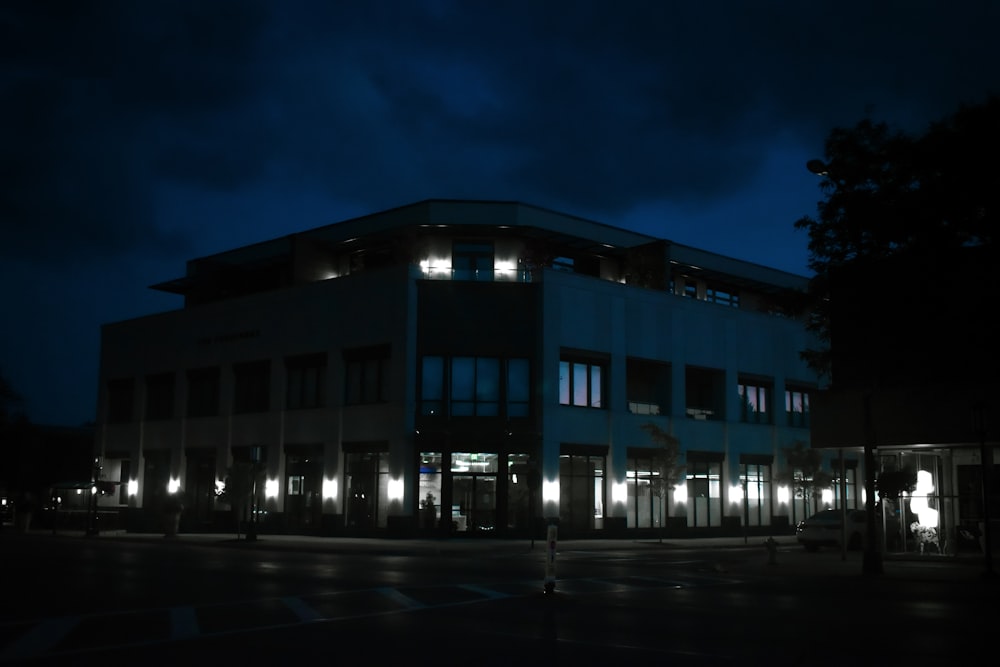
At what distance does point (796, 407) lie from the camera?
6338 centimetres

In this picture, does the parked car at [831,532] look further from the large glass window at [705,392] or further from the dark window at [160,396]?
the dark window at [160,396]

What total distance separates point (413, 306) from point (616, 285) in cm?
1083

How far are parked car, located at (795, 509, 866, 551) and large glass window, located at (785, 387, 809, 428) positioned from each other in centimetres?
2333

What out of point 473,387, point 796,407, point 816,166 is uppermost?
point 816,166

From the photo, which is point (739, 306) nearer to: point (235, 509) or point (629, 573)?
point (235, 509)

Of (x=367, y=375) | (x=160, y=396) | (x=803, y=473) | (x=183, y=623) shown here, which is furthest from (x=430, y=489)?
(x=183, y=623)

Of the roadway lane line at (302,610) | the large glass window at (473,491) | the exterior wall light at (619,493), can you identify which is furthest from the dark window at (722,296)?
the roadway lane line at (302,610)

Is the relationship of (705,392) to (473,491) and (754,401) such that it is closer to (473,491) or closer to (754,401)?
(754,401)

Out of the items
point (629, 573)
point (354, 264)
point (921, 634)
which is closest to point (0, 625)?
point (921, 634)

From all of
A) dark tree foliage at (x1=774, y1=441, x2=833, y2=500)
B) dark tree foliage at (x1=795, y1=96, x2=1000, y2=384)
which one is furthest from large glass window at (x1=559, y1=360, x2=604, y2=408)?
dark tree foliage at (x1=795, y1=96, x2=1000, y2=384)

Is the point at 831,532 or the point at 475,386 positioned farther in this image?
the point at 475,386

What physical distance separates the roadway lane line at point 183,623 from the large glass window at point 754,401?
46.9m

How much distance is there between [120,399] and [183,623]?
56.6 meters

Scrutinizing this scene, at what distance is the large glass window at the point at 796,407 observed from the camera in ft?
205
